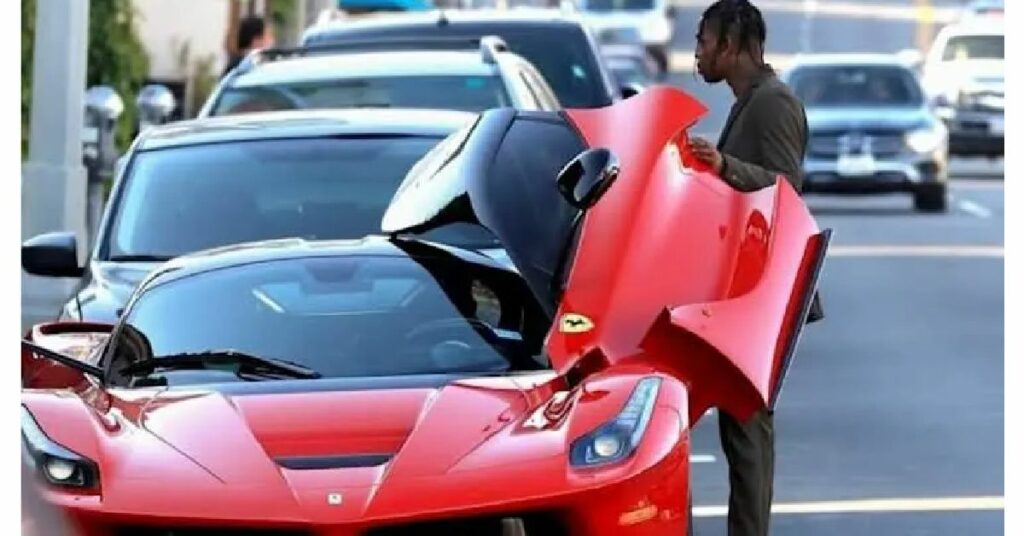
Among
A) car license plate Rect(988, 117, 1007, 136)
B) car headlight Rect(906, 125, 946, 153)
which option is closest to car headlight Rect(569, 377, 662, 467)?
car headlight Rect(906, 125, 946, 153)

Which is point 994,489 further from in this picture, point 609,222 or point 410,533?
point 410,533

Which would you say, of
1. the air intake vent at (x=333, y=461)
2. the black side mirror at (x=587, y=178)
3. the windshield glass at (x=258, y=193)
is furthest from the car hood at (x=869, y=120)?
the air intake vent at (x=333, y=461)

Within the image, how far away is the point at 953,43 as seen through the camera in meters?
36.5

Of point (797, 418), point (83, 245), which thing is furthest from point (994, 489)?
point (83, 245)

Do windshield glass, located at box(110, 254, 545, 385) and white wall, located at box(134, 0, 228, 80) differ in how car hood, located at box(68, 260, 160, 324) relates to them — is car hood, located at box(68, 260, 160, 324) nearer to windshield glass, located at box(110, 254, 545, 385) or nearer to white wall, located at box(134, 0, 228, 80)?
windshield glass, located at box(110, 254, 545, 385)

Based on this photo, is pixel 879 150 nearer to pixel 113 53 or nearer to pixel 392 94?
pixel 113 53

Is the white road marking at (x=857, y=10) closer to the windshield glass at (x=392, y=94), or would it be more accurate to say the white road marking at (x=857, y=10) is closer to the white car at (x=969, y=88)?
the white car at (x=969, y=88)

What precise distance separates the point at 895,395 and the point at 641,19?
41.2m

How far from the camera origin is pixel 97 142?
699 inches

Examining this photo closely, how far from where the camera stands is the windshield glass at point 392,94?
1279 cm

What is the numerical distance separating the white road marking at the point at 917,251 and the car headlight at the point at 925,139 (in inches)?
129

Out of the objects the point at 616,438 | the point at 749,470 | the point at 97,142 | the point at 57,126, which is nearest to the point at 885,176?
the point at 97,142
